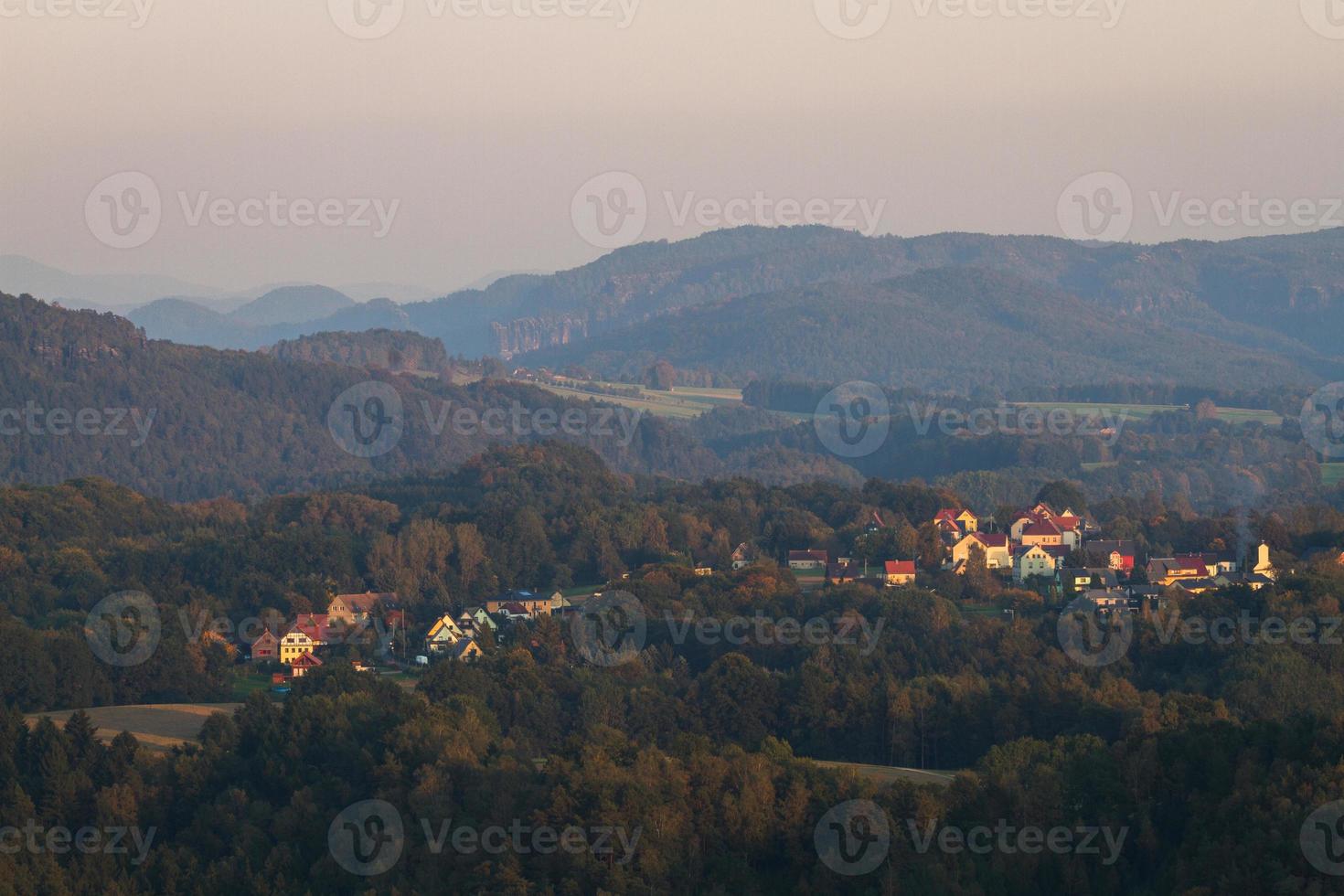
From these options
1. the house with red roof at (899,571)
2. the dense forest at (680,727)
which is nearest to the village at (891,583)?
the house with red roof at (899,571)

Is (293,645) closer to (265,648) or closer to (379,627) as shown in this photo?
(265,648)

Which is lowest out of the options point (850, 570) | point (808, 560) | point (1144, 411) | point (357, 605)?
point (357, 605)

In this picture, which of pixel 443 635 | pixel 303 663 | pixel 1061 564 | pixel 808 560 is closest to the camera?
pixel 303 663

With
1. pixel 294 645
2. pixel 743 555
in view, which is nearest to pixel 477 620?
pixel 294 645

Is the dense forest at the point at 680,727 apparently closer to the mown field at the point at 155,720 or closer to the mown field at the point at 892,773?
the mown field at the point at 892,773

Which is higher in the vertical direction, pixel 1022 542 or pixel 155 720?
pixel 1022 542

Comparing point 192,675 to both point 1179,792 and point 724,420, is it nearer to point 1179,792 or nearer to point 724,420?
point 1179,792

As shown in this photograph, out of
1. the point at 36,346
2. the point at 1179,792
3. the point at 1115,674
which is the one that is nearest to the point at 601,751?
the point at 1179,792

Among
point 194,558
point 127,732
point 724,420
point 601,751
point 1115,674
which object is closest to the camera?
point 601,751

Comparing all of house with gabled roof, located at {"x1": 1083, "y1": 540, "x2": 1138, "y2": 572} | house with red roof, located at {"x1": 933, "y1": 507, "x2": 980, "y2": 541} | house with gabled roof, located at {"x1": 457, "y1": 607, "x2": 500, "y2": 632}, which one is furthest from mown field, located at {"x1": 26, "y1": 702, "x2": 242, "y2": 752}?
house with red roof, located at {"x1": 933, "y1": 507, "x2": 980, "y2": 541}
